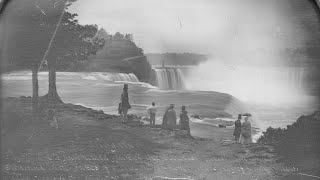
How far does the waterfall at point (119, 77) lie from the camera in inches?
163

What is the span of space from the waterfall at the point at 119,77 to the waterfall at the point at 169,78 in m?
0.24

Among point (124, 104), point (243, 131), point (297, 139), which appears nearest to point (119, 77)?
point (124, 104)

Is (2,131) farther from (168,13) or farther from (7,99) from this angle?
(168,13)

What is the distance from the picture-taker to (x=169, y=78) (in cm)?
414

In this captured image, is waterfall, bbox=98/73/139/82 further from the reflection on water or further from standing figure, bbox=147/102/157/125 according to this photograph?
standing figure, bbox=147/102/157/125

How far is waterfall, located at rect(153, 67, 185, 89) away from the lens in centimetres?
412

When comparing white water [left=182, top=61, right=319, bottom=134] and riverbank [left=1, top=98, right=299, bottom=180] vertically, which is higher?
white water [left=182, top=61, right=319, bottom=134]

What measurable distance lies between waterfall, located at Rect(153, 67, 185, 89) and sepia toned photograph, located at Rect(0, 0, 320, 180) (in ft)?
0.04

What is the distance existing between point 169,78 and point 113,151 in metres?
0.94

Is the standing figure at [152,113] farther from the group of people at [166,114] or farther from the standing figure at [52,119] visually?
the standing figure at [52,119]

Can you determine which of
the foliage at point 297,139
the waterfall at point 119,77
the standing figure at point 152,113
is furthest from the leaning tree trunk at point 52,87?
the foliage at point 297,139

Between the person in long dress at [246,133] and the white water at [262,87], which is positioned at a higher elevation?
the white water at [262,87]

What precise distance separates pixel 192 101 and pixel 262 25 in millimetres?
1063

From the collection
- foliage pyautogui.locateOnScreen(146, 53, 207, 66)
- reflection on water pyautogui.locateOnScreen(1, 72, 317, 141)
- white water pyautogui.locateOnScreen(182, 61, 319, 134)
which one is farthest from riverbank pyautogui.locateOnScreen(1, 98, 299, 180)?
foliage pyautogui.locateOnScreen(146, 53, 207, 66)
